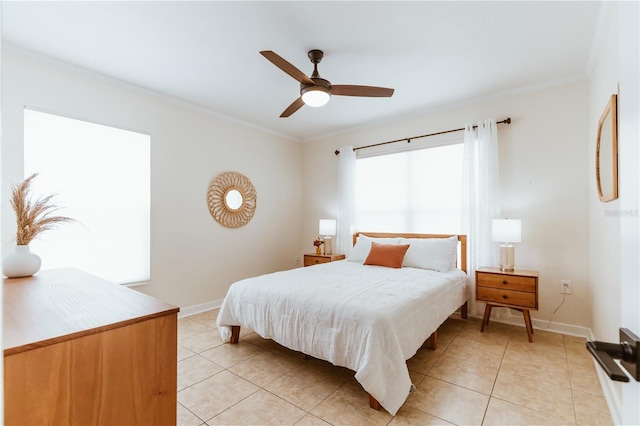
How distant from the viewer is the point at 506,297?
310 centimetres

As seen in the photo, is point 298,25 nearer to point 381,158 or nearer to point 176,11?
point 176,11

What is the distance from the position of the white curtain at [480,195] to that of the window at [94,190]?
361 centimetres

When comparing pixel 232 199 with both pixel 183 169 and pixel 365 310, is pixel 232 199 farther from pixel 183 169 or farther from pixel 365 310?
pixel 365 310

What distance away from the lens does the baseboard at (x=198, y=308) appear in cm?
379

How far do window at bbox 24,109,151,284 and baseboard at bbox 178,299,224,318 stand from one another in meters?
0.61

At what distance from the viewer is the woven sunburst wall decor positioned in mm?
4160

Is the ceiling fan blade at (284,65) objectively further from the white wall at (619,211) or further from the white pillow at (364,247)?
the white pillow at (364,247)

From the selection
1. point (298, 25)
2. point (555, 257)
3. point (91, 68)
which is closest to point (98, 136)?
point (91, 68)

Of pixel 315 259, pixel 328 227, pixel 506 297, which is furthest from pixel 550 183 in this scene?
pixel 315 259

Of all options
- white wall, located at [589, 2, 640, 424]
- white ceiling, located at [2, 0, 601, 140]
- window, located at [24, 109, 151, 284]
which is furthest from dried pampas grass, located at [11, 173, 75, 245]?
white wall, located at [589, 2, 640, 424]

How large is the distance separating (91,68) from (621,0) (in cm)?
373

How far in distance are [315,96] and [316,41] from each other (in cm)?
44

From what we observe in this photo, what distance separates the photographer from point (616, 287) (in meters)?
2.01

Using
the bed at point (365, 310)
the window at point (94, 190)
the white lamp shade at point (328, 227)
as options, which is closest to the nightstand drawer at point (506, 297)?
the bed at point (365, 310)
